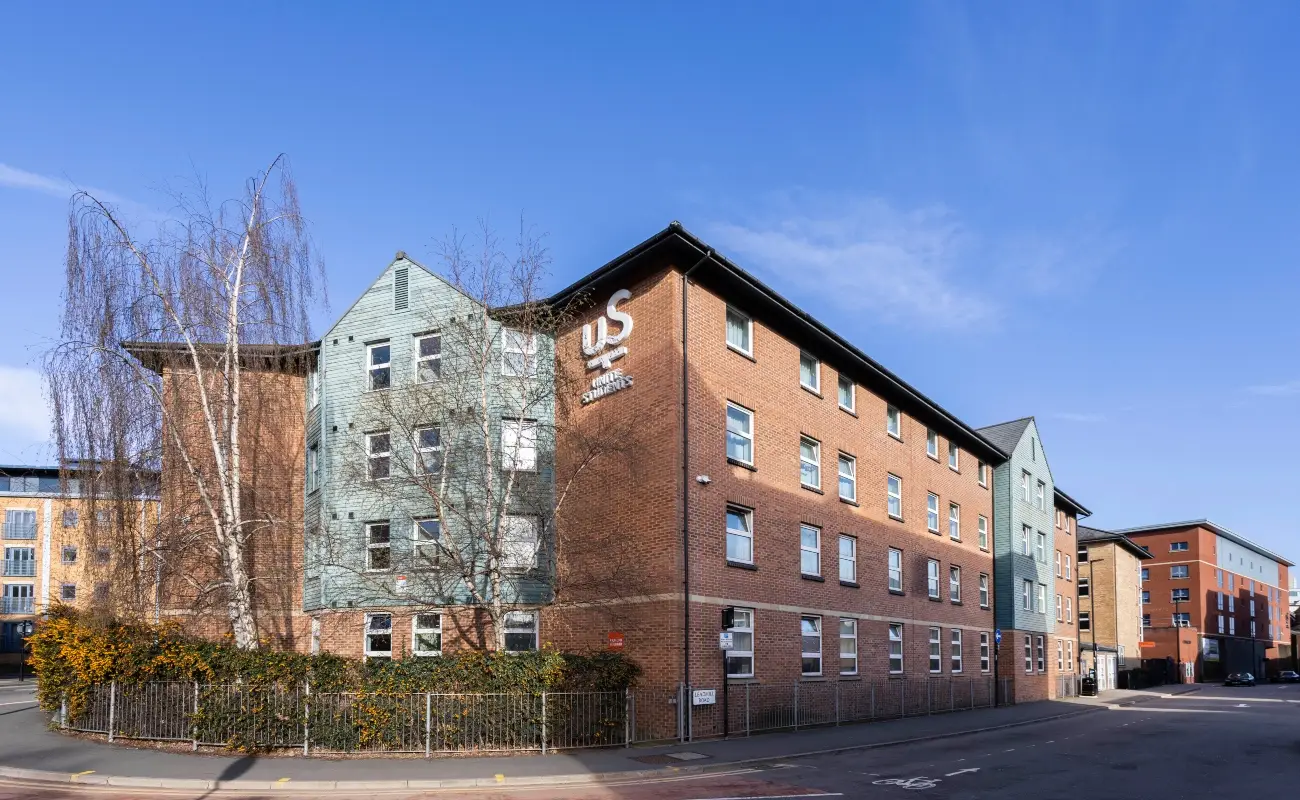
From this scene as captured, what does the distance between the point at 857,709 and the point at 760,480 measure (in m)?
7.62

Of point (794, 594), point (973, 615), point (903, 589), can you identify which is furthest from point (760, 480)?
point (973, 615)

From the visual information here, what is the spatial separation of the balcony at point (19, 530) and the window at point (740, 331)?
5396cm

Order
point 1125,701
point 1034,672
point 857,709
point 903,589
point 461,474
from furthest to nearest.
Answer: point 1125,701 < point 1034,672 < point 903,589 < point 857,709 < point 461,474

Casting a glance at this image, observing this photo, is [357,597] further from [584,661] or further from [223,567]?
[584,661]

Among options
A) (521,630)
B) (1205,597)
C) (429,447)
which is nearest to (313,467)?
(429,447)

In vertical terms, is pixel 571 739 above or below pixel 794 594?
below

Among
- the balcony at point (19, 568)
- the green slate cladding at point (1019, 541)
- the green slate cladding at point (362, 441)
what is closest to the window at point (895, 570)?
the green slate cladding at point (1019, 541)

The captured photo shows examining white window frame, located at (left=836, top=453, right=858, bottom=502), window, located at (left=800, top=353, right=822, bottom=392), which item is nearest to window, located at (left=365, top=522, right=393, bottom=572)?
window, located at (left=800, top=353, right=822, bottom=392)

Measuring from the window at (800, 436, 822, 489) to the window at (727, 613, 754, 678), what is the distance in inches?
199

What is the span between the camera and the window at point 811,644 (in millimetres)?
25766

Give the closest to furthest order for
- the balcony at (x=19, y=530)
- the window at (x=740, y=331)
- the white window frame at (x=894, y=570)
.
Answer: the window at (x=740, y=331) → the white window frame at (x=894, y=570) → the balcony at (x=19, y=530)

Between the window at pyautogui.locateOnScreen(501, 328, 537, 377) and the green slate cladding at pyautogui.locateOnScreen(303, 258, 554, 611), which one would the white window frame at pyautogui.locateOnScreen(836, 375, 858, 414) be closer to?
the green slate cladding at pyautogui.locateOnScreen(303, 258, 554, 611)

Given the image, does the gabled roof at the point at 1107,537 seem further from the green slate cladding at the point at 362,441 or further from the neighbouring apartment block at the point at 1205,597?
the green slate cladding at the point at 362,441

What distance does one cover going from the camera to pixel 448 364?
22.8 metres
